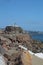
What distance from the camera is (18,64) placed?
22.2 feet

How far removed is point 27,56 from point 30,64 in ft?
0.74

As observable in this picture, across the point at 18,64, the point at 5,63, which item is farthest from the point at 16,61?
the point at 5,63

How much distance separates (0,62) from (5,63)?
208 millimetres

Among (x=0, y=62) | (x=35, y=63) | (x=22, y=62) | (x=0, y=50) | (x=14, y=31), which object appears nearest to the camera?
(x=0, y=62)

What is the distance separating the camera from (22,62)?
22.1 ft

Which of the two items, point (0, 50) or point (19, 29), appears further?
point (19, 29)

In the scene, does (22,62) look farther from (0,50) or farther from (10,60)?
(0,50)

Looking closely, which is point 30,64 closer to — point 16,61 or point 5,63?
point 16,61

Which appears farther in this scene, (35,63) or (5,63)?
(35,63)

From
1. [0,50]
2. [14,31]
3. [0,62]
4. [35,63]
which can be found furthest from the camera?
[14,31]

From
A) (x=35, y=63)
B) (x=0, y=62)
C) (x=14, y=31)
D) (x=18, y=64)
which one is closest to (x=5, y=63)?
(x=0, y=62)

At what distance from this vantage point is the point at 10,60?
6902mm

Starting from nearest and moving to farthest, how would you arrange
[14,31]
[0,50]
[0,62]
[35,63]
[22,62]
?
→ [0,62] → [22,62] → [0,50] → [35,63] → [14,31]

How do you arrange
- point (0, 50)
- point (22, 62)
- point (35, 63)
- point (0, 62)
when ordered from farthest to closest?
1. point (35, 63)
2. point (0, 50)
3. point (22, 62)
4. point (0, 62)
